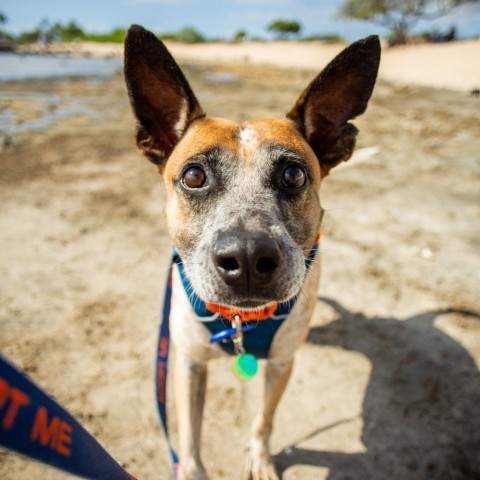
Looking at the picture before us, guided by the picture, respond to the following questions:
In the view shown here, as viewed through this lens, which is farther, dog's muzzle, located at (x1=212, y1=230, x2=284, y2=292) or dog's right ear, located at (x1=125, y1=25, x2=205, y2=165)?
dog's right ear, located at (x1=125, y1=25, x2=205, y2=165)

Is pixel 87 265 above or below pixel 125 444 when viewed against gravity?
above

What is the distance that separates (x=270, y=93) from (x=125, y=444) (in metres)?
15.4

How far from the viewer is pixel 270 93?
15.5m

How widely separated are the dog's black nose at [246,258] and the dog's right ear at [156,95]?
1189 millimetres

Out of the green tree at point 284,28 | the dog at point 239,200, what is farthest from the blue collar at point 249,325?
the green tree at point 284,28

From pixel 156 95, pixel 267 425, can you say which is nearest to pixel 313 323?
pixel 267 425

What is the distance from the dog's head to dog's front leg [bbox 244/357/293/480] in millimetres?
892

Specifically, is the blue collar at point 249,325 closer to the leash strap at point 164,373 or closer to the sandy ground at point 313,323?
the leash strap at point 164,373

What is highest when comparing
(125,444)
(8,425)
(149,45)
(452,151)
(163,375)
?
(149,45)

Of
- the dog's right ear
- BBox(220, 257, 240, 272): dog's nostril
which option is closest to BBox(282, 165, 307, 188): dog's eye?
BBox(220, 257, 240, 272): dog's nostril

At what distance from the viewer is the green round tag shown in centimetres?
217

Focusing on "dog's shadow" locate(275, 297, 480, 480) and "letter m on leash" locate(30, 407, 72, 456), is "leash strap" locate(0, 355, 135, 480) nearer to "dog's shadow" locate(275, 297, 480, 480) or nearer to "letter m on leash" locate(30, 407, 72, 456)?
"letter m on leash" locate(30, 407, 72, 456)

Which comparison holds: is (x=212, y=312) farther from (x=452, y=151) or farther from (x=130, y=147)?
(x=452, y=151)

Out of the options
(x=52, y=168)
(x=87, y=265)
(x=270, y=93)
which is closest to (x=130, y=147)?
(x=52, y=168)
